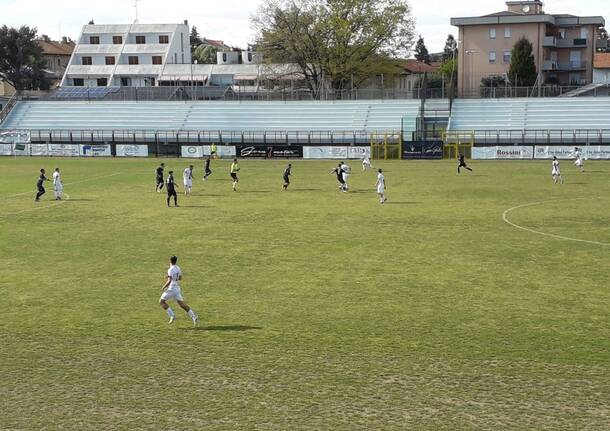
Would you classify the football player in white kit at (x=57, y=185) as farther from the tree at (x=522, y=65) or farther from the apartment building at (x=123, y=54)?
the apartment building at (x=123, y=54)

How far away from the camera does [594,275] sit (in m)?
21.4

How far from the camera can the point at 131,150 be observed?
243 feet

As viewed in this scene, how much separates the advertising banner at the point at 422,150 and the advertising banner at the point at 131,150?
85.5 ft

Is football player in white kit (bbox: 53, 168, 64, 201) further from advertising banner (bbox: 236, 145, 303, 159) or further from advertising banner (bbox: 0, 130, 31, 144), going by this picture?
advertising banner (bbox: 0, 130, 31, 144)

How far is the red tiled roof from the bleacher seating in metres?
30.0

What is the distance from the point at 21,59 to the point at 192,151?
1993 inches

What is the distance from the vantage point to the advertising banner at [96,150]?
74250 mm

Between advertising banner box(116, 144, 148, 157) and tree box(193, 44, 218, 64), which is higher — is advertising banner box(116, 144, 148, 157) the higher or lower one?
the lower one

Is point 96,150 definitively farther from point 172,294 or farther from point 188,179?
point 172,294

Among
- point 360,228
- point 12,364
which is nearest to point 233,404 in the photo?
point 12,364

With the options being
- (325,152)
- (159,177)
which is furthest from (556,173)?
(325,152)

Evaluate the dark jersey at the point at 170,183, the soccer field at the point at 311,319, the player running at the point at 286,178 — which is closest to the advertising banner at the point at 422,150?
the player running at the point at 286,178

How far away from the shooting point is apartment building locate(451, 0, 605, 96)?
96.5 metres

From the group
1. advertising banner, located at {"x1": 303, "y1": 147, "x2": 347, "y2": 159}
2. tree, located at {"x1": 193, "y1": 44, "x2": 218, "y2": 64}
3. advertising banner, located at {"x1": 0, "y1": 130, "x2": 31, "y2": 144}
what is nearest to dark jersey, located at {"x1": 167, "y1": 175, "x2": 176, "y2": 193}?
advertising banner, located at {"x1": 303, "y1": 147, "x2": 347, "y2": 159}
